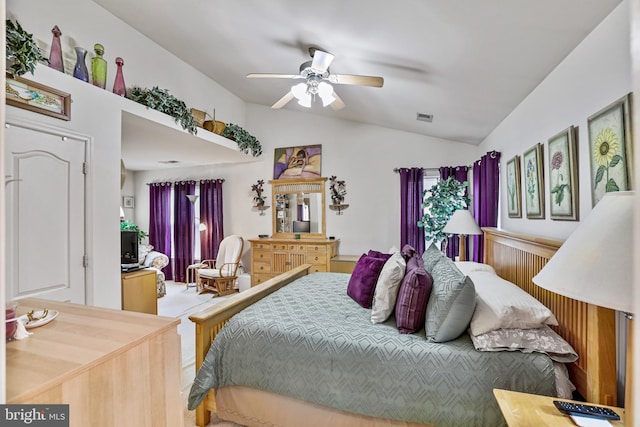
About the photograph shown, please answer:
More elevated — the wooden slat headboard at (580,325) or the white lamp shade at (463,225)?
the white lamp shade at (463,225)

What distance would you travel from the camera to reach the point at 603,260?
31.9 inches

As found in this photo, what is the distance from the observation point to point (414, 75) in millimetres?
2545

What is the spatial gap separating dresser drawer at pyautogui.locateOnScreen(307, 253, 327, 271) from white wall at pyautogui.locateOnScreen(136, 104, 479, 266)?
48 centimetres

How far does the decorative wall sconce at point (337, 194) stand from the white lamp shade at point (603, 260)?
4086mm

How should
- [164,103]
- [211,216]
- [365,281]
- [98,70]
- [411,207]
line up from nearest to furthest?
1. [365,281]
2. [98,70]
3. [164,103]
4. [411,207]
5. [211,216]

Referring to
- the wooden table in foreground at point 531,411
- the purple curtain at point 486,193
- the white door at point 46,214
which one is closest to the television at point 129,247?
the white door at point 46,214

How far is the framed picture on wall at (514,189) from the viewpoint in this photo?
2.48 m

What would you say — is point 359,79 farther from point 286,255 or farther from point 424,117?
point 286,255

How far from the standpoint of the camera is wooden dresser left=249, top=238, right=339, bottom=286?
4715 millimetres

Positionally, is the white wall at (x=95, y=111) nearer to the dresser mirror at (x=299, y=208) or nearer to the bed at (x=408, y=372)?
the bed at (x=408, y=372)

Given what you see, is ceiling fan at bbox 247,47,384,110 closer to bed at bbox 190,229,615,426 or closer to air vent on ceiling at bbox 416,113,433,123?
air vent on ceiling at bbox 416,113,433,123

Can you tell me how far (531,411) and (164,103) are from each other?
384 centimetres

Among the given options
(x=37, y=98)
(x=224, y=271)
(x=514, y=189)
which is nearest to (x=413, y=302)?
(x=514, y=189)
